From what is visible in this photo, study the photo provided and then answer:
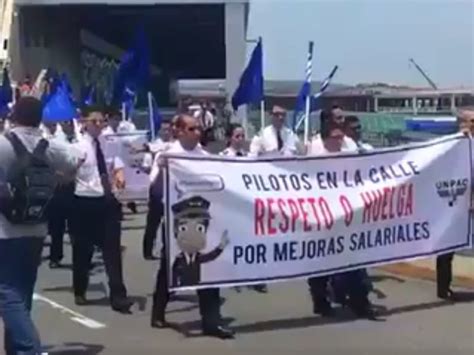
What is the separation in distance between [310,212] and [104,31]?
5740 centimetres

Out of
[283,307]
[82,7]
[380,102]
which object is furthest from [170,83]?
[283,307]

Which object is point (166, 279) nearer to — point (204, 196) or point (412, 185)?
point (204, 196)

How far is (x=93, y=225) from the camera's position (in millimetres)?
11656

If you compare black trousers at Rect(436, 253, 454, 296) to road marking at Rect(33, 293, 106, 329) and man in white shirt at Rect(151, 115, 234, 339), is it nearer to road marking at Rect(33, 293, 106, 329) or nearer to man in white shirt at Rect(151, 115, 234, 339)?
man in white shirt at Rect(151, 115, 234, 339)

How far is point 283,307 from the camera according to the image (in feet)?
37.2

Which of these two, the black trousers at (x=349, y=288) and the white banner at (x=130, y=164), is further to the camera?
the white banner at (x=130, y=164)

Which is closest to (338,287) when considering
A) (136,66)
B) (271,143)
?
(271,143)

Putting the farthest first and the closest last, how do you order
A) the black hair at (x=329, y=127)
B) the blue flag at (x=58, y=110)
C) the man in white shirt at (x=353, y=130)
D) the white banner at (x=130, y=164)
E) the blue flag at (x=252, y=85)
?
the white banner at (x=130, y=164) < the blue flag at (x=252, y=85) < the blue flag at (x=58, y=110) < the man in white shirt at (x=353, y=130) < the black hair at (x=329, y=127)

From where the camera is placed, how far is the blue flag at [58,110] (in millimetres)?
→ 18047

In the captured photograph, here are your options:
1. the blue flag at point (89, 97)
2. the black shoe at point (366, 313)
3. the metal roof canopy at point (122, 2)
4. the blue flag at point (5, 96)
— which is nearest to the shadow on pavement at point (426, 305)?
the black shoe at point (366, 313)

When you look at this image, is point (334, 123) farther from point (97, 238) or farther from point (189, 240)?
point (97, 238)

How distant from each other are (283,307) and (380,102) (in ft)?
269

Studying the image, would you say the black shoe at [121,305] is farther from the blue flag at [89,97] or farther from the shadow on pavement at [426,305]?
the blue flag at [89,97]

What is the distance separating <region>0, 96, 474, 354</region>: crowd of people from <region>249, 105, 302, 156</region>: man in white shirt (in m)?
0.06
